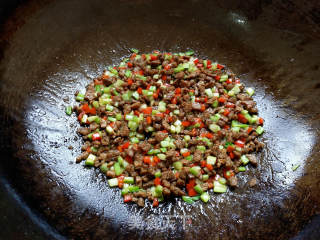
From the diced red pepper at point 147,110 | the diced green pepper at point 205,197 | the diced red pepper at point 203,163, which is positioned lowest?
the diced green pepper at point 205,197

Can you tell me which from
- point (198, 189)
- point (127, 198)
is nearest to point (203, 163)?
point (198, 189)

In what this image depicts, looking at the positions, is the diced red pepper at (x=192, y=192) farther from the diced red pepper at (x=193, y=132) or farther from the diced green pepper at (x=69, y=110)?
the diced green pepper at (x=69, y=110)

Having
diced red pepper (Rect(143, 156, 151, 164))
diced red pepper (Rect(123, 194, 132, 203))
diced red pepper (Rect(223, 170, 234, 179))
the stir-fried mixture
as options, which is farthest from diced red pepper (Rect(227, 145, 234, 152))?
diced red pepper (Rect(123, 194, 132, 203))

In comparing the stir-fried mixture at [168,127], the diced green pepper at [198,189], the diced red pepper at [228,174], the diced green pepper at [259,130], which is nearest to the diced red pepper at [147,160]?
the stir-fried mixture at [168,127]

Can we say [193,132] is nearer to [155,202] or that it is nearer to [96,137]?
[155,202]

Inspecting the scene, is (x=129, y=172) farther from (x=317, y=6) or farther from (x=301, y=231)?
(x=317, y=6)

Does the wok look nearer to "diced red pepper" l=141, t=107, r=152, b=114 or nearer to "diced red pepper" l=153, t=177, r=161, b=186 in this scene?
"diced red pepper" l=153, t=177, r=161, b=186
